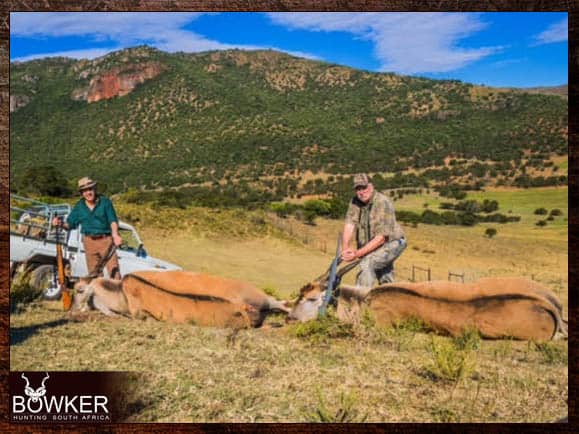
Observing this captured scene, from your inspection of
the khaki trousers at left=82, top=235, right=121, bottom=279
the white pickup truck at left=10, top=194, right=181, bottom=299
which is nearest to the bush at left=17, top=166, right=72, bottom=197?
the white pickup truck at left=10, top=194, right=181, bottom=299

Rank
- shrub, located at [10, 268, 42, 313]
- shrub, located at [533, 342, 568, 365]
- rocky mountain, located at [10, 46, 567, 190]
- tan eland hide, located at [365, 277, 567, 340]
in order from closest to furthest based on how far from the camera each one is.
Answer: shrub, located at [533, 342, 568, 365] → tan eland hide, located at [365, 277, 567, 340] → shrub, located at [10, 268, 42, 313] → rocky mountain, located at [10, 46, 567, 190]

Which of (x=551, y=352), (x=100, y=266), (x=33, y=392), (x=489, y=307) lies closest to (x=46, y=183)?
(x=100, y=266)

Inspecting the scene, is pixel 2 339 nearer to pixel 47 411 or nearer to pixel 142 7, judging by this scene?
pixel 47 411

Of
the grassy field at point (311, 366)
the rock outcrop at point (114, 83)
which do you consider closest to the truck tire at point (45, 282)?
the grassy field at point (311, 366)

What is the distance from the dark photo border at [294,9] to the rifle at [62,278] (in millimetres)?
1179

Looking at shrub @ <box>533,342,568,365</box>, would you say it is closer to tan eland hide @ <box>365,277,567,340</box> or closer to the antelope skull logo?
tan eland hide @ <box>365,277,567,340</box>

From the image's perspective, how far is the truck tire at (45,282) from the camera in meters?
4.12

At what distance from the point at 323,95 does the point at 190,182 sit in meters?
4.68

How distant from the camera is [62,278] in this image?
4047 mm

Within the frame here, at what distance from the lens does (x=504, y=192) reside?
6500mm

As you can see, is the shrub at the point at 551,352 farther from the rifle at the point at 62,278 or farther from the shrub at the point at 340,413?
the rifle at the point at 62,278

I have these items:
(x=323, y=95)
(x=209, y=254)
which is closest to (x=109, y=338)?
(x=209, y=254)

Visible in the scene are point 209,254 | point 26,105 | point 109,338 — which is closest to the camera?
point 109,338

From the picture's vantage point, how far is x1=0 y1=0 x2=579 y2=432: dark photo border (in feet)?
8.99
